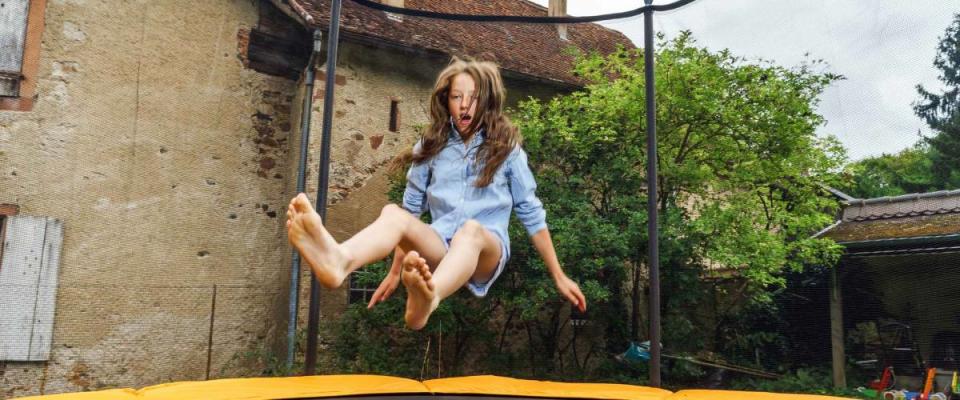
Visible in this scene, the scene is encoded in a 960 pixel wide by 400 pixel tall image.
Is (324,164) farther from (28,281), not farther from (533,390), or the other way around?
(28,281)

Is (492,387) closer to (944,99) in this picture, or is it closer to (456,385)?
(456,385)

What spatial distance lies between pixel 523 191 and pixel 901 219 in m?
5.60

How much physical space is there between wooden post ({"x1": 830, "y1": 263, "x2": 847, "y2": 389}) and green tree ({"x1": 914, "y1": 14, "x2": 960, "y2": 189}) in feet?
4.39

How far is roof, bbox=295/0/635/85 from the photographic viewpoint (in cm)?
584

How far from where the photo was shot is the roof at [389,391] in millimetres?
1972

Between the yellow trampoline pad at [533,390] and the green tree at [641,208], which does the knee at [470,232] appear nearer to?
the yellow trampoline pad at [533,390]

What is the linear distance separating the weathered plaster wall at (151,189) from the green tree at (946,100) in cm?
453

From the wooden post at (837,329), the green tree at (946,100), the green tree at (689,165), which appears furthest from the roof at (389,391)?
the wooden post at (837,329)

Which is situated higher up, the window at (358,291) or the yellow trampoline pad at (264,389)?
the window at (358,291)

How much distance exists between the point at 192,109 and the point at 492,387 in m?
4.06

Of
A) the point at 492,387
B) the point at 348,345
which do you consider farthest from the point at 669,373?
the point at 492,387

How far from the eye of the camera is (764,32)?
13.3 ft

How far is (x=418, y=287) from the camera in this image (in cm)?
161

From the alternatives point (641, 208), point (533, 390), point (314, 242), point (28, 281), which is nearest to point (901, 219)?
point (641, 208)
